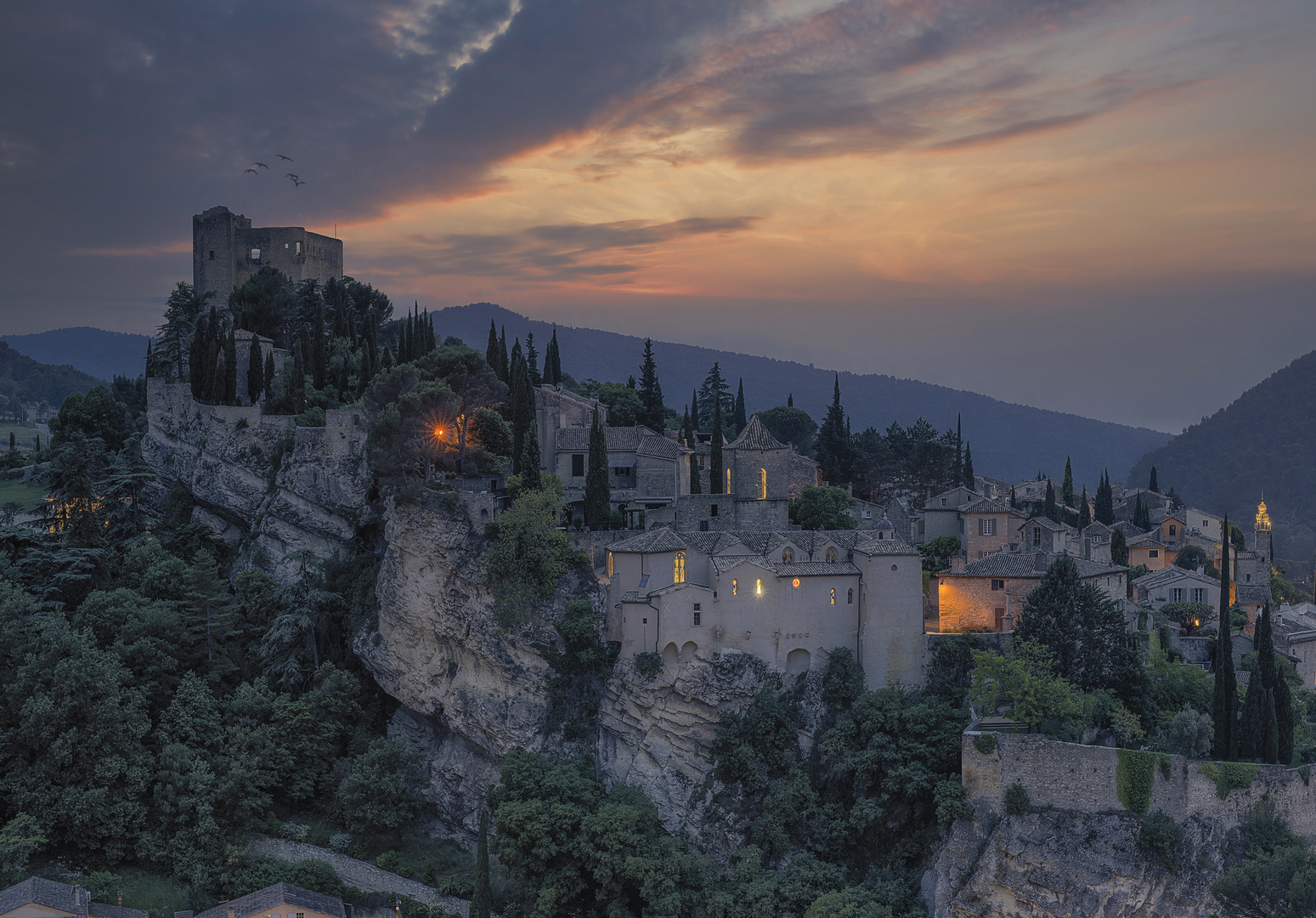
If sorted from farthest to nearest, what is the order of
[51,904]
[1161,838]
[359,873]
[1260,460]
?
[1260,460] < [359,873] < [51,904] < [1161,838]

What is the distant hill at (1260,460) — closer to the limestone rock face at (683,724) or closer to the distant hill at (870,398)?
the distant hill at (870,398)

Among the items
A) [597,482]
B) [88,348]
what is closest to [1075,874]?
[597,482]

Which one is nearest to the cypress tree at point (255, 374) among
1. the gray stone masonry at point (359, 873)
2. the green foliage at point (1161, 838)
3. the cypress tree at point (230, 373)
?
the cypress tree at point (230, 373)

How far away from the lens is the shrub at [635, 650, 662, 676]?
37.3 m

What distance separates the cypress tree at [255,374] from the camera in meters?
52.8

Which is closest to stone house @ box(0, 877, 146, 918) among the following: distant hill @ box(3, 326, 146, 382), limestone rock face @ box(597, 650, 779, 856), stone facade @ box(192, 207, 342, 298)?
limestone rock face @ box(597, 650, 779, 856)

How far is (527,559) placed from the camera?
39.8 metres

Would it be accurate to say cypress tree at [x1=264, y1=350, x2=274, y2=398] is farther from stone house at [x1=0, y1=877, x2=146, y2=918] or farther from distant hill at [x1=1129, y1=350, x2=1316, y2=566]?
distant hill at [x1=1129, y1=350, x2=1316, y2=566]

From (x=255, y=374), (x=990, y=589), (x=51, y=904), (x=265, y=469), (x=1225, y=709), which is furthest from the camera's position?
(x=255, y=374)

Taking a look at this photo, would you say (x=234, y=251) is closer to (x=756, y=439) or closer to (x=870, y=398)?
(x=756, y=439)

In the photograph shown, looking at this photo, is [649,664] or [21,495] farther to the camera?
[21,495]

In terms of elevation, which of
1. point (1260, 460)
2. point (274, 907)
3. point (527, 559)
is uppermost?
point (1260, 460)

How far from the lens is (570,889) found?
33094mm

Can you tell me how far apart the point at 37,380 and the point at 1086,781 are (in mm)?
111031
